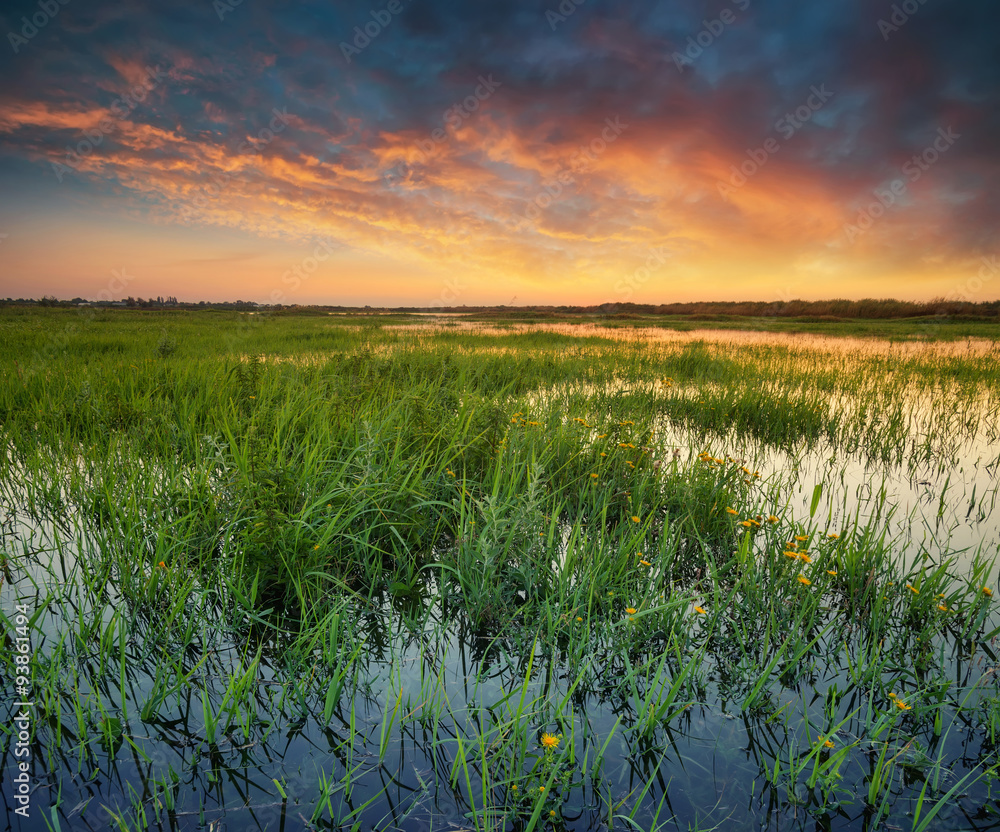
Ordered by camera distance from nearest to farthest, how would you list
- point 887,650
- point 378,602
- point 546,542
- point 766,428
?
point 887,650
point 378,602
point 546,542
point 766,428

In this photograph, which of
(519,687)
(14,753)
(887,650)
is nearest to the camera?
(14,753)

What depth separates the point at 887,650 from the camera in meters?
2.21

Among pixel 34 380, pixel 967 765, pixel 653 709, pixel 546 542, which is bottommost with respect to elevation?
pixel 967 765

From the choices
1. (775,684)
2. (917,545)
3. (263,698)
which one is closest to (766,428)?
(917,545)

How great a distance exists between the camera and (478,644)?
229cm

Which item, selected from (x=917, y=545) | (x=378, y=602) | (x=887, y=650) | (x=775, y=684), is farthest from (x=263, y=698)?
(x=917, y=545)

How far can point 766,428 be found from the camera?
6137 millimetres

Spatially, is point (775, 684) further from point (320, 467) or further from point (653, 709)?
point (320, 467)

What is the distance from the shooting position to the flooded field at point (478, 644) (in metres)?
1.54

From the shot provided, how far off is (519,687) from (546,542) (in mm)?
993

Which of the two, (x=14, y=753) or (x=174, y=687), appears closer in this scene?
(x=14, y=753)

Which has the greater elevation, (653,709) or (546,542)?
(546,542)

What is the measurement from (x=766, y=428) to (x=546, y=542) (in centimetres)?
468

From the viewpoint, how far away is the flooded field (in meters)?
1.54
